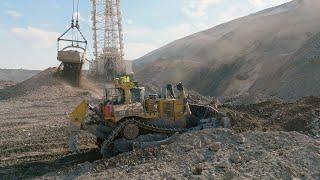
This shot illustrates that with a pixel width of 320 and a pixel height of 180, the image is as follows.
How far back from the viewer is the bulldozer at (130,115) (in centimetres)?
1284

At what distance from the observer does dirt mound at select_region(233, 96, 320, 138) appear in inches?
570

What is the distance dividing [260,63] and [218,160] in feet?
108

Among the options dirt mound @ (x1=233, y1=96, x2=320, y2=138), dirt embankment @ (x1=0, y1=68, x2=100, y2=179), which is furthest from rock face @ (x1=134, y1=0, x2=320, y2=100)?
dirt embankment @ (x1=0, y1=68, x2=100, y2=179)

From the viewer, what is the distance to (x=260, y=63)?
138ft

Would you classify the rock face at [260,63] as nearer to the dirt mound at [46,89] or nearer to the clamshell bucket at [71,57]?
the dirt mound at [46,89]

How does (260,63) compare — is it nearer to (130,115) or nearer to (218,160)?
(130,115)

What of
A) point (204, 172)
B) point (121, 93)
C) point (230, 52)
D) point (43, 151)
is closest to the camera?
Result: point (204, 172)

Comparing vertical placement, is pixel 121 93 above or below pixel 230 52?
below

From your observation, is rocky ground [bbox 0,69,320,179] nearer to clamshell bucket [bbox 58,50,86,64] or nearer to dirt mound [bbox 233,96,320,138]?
dirt mound [bbox 233,96,320,138]

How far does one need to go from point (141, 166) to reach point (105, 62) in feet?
112

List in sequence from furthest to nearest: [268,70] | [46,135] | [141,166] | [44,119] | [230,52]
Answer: [230,52] → [268,70] → [44,119] → [46,135] → [141,166]

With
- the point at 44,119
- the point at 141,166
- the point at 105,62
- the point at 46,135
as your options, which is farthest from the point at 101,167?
the point at 105,62

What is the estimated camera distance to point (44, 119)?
2348cm

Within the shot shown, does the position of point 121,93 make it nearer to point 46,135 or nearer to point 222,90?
point 46,135
